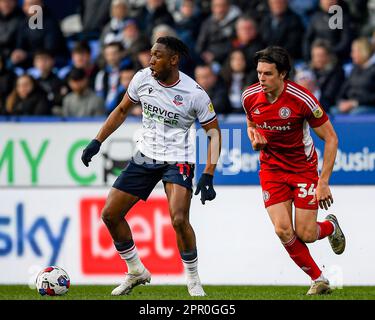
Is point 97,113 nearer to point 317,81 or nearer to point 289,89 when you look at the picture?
point 317,81

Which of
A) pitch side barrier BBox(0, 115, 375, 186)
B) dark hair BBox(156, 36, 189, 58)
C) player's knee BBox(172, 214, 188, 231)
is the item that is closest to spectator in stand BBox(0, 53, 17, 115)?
pitch side barrier BBox(0, 115, 375, 186)

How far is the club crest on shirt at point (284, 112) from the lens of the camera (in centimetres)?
1032

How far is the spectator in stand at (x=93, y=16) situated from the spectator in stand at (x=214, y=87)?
144 inches

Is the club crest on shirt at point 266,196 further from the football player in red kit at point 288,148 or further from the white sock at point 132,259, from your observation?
the white sock at point 132,259

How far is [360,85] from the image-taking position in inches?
588

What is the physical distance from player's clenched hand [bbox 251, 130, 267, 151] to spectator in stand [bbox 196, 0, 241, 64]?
6.52 meters

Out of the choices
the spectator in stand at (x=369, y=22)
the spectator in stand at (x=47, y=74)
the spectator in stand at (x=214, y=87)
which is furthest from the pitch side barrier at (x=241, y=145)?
the spectator in stand at (x=369, y=22)

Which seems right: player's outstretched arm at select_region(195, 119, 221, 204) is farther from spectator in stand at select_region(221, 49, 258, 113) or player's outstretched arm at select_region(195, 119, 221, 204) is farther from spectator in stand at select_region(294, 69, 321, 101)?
spectator in stand at select_region(221, 49, 258, 113)

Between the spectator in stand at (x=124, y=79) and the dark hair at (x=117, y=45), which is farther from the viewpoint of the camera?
the dark hair at (x=117, y=45)

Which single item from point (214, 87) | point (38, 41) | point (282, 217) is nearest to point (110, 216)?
point (282, 217)

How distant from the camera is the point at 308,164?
1059cm

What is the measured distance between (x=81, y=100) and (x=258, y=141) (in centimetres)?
568

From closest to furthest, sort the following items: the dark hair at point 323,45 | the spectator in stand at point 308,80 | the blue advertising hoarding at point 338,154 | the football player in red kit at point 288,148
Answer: the football player in red kit at point 288,148, the blue advertising hoarding at point 338,154, the spectator in stand at point 308,80, the dark hair at point 323,45

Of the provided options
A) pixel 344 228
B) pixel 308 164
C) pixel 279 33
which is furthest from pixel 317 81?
pixel 308 164
